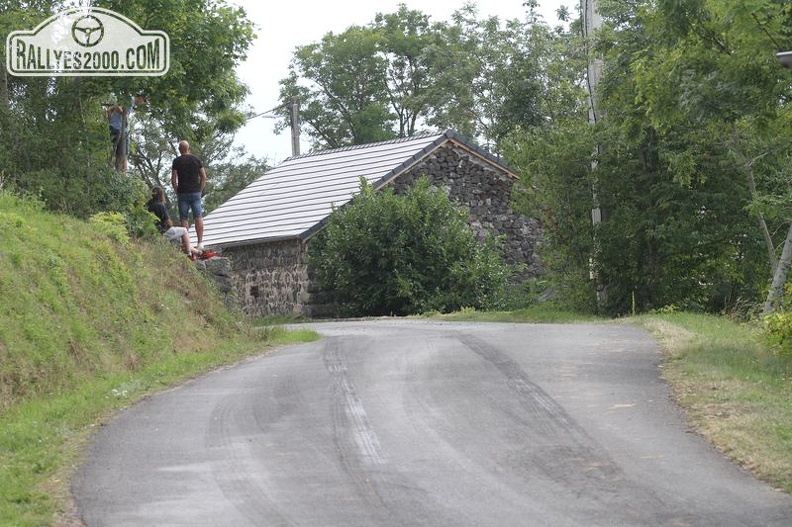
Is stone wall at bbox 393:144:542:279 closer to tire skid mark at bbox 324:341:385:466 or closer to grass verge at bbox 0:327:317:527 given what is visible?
grass verge at bbox 0:327:317:527

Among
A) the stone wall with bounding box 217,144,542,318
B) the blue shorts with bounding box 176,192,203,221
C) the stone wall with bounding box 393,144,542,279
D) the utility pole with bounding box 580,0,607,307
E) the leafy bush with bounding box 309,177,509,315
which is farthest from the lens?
the stone wall with bounding box 393,144,542,279

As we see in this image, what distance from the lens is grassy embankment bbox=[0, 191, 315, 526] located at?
10.1 metres

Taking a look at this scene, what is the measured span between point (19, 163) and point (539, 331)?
28.6ft

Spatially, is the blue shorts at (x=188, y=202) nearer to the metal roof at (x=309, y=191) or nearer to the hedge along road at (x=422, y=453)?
the hedge along road at (x=422, y=453)

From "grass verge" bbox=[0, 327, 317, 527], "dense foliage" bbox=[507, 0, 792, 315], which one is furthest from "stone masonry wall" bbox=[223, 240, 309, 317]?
"grass verge" bbox=[0, 327, 317, 527]

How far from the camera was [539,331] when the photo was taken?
19.9 meters

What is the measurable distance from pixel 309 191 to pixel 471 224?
4.89 meters

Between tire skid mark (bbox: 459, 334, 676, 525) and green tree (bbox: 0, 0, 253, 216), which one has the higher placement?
green tree (bbox: 0, 0, 253, 216)

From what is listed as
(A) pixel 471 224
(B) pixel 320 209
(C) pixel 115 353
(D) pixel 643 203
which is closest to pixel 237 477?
(C) pixel 115 353

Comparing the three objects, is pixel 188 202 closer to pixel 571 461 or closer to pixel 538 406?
pixel 538 406

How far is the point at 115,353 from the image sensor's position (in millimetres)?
15617

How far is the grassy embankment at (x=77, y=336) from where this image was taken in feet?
33.0

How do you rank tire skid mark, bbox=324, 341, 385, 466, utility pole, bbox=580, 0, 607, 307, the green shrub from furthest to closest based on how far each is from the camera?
utility pole, bbox=580, 0, 607, 307 < the green shrub < tire skid mark, bbox=324, 341, 385, 466

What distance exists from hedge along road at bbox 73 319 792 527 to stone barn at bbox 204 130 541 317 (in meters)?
18.1
